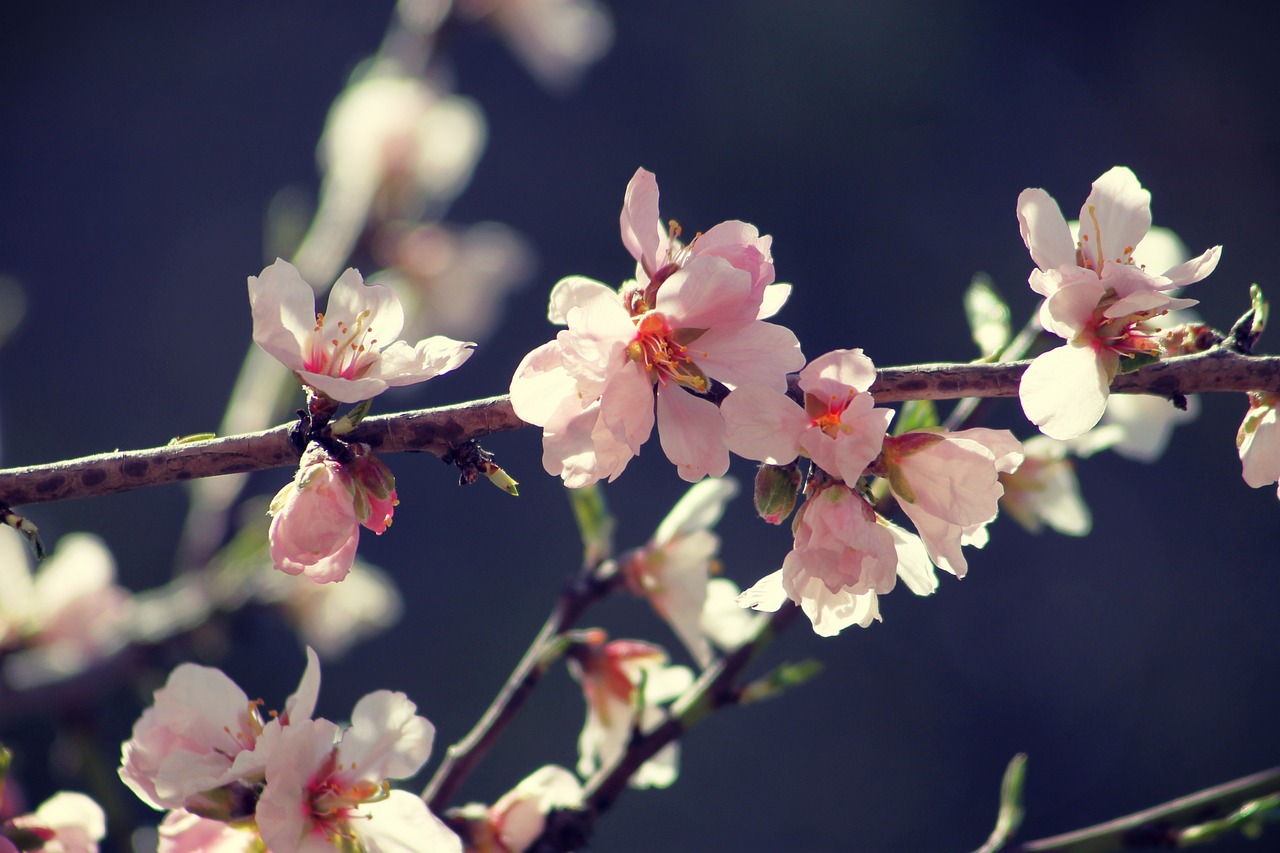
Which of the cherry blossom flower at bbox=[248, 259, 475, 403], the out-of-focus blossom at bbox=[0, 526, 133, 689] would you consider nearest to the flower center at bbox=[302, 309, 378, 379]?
the cherry blossom flower at bbox=[248, 259, 475, 403]

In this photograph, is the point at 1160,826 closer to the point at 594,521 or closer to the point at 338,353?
the point at 594,521

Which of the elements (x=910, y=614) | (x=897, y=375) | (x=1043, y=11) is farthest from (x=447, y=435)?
(x=1043, y=11)

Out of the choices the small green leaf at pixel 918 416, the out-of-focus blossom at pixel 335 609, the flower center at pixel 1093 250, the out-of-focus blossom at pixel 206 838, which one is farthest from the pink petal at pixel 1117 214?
the out-of-focus blossom at pixel 335 609

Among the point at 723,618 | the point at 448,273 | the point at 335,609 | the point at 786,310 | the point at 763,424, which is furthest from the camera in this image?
the point at 786,310

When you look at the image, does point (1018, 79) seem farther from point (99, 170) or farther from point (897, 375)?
point (897, 375)

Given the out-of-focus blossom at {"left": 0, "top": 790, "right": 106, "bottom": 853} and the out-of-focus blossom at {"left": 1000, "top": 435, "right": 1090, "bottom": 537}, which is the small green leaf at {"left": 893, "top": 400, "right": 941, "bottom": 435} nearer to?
the out-of-focus blossom at {"left": 1000, "top": 435, "right": 1090, "bottom": 537}

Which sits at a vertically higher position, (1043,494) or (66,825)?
(1043,494)

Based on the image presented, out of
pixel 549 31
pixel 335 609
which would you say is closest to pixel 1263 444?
pixel 335 609
